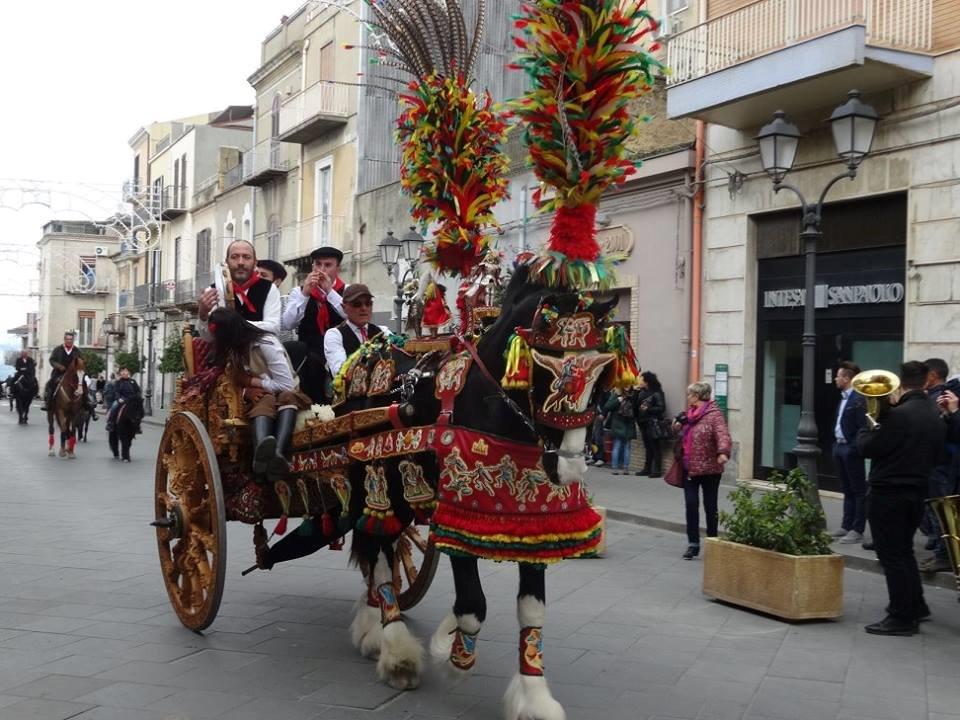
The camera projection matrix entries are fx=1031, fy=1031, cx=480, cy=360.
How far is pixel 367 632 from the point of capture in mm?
5938

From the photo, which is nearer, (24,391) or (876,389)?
(876,389)

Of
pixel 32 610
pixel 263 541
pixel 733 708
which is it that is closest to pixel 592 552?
pixel 733 708

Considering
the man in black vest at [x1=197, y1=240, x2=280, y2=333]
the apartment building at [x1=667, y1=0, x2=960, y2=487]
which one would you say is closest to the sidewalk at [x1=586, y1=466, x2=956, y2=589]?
the apartment building at [x1=667, y1=0, x2=960, y2=487]

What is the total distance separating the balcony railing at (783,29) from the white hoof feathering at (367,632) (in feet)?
28.6

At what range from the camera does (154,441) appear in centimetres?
2417

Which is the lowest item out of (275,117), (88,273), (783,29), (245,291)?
(245,291)

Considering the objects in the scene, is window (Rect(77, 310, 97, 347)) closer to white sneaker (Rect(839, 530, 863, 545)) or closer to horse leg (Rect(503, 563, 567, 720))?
white sneaker (Rect(839, 530, 863, 545))

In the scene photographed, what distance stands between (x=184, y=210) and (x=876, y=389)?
40619 mm

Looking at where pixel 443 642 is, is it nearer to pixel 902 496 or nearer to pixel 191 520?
pixel 191 520

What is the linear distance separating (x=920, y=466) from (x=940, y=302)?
585cm

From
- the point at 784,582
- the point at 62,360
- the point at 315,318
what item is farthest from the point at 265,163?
the point at 784,582

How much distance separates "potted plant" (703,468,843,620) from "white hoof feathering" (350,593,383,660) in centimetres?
294

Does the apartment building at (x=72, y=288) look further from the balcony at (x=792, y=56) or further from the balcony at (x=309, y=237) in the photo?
the balcony at (x=792, y=56)

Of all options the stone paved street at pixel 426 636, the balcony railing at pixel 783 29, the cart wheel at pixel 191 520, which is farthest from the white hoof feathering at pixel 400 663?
the balcony railing at pixel 783 29
